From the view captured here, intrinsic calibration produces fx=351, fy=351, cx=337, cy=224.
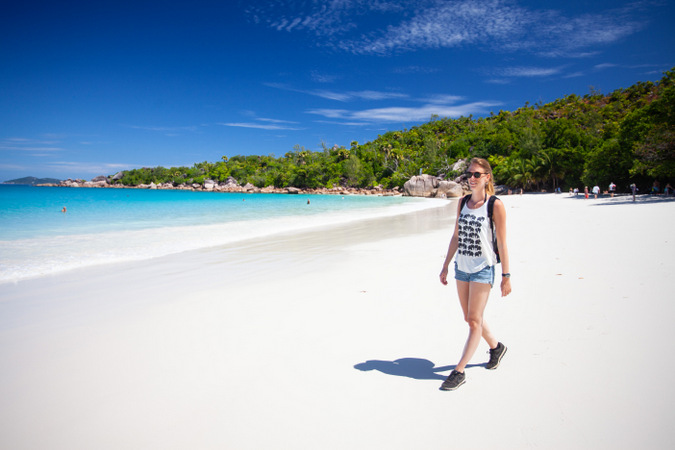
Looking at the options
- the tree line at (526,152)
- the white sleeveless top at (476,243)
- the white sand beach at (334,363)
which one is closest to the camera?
the white sand beach at (334,363)

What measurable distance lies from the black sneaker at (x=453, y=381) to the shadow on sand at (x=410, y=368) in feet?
0.51

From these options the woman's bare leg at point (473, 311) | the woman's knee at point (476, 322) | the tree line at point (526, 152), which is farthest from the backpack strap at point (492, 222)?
the tree line at point (526, 152)

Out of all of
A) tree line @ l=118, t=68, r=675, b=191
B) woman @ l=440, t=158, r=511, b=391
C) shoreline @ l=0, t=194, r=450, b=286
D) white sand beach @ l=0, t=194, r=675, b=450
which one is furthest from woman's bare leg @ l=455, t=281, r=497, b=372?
tree line @ l=118, t=68, r=675, b=191

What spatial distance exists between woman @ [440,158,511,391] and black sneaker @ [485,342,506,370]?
8.0 inches

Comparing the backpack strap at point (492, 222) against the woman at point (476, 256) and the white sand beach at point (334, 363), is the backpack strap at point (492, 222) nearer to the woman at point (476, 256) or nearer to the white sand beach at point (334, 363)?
the woman at point (476, 256)

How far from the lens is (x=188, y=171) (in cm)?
13938

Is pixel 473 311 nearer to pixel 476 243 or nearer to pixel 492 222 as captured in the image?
pixel 476 243

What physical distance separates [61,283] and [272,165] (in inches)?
4566

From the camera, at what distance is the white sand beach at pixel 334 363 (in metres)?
2.32

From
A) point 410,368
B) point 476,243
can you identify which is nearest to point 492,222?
point 476,243

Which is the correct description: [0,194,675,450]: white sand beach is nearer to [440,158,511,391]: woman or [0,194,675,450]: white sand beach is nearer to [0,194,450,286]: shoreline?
[440,158,511,391]: woman

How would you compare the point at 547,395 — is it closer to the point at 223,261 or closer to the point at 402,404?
the point at 402,404

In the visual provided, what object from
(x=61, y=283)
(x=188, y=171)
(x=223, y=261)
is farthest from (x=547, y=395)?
(x=188, y=171)

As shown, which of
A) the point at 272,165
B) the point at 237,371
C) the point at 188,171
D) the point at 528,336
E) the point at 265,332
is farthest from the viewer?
the point at 188,171
